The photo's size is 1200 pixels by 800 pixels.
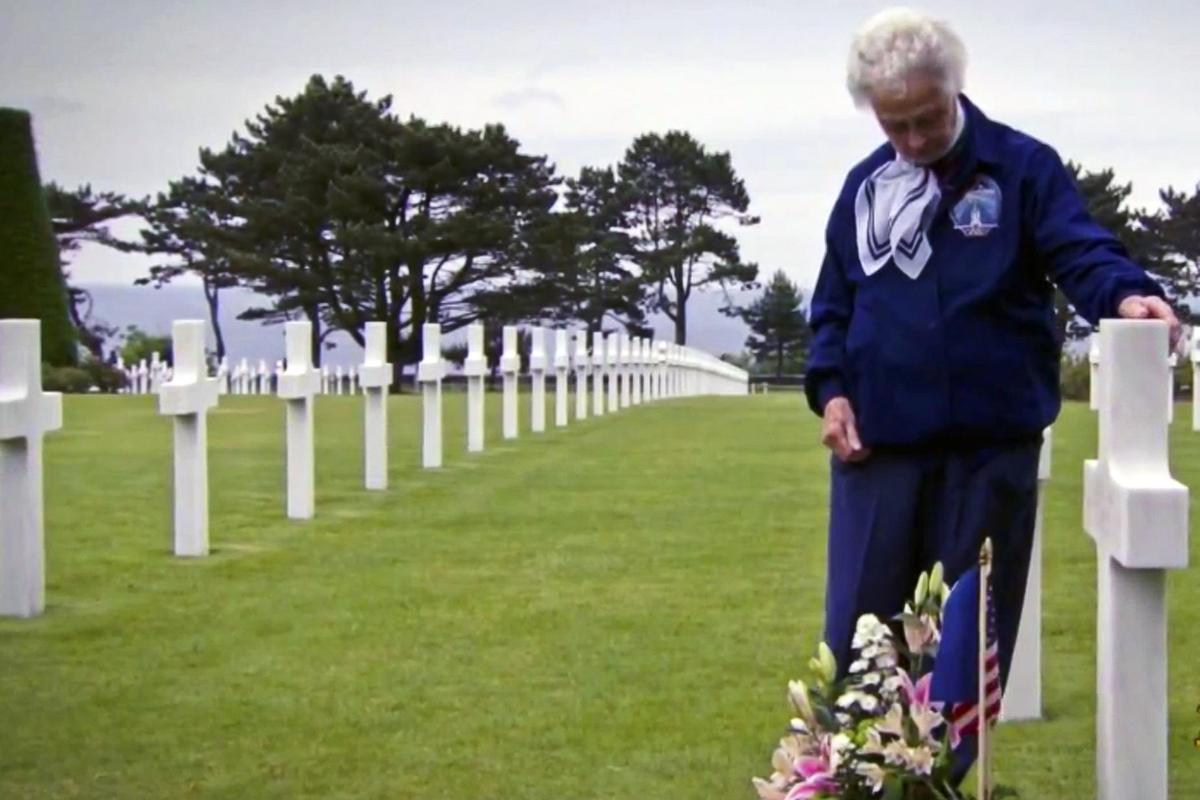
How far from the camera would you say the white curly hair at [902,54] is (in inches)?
Result: 187

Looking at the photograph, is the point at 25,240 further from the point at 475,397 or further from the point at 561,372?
the point at 475,397

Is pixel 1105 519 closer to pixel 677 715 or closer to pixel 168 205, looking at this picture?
pixel 677 715

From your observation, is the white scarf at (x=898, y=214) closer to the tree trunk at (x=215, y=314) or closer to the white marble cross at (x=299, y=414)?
→ the white marble cross at (x=299, y=414)

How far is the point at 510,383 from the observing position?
914 inches

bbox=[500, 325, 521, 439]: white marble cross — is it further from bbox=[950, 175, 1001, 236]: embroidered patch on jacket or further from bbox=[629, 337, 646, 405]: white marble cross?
bbox=[950, 175, 1001, 236]: embroidered patch on jacket

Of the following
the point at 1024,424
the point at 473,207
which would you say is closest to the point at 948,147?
the point at 1024,424

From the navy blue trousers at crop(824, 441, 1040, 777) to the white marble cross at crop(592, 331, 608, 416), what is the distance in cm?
2479

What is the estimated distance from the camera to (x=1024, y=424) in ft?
16.4

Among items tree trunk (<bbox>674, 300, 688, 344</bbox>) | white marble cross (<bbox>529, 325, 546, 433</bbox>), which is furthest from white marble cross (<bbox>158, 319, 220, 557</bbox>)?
tree trunk (<bbox>674, 300, 688, 344</bbox>)

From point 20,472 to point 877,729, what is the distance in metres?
5.97

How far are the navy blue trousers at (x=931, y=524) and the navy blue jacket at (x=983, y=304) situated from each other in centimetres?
6

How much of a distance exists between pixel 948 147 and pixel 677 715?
9.14 ft

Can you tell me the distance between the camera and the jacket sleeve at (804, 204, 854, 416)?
518 cm

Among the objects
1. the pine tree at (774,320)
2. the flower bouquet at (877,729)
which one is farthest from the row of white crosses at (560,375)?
the pine tree at (774,320)
